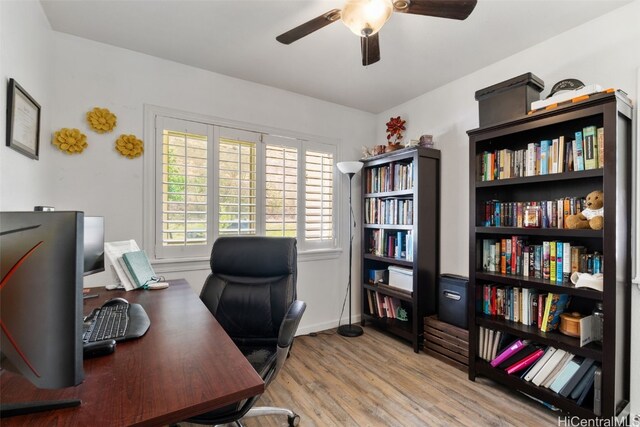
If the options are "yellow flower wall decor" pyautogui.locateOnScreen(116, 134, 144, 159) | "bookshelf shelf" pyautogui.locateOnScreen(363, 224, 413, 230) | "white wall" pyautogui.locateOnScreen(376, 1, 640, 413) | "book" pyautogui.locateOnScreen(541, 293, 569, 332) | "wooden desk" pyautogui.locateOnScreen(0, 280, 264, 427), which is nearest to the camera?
"wooden desk" pyautogui.locateOnScreen(0, 280, 264, 427)

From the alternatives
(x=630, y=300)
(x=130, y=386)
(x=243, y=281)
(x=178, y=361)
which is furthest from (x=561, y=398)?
(x=130, y=386)

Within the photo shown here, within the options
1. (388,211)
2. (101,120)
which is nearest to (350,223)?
(388,211)

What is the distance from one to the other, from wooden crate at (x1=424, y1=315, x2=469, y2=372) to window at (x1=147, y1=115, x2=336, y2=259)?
4.06ft

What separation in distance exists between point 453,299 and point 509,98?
1533 millimetres

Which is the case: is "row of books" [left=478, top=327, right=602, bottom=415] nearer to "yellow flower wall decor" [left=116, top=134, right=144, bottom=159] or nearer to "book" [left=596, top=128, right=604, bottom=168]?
"book" [left=596, top=128, right=604, bottom=168]

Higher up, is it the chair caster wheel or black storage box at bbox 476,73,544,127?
black storage box at bbox 476,73,544,127

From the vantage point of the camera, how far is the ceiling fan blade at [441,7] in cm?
134

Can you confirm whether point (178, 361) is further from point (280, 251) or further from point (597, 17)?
point (597, 17)

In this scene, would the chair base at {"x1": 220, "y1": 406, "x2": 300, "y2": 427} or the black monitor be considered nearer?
the black monitor

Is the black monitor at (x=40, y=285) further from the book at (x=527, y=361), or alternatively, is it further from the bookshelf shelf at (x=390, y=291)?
the bookshelf shelf at (x=390, y=291)

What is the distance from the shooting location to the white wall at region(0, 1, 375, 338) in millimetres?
1682

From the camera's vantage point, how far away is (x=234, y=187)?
8.96 ft

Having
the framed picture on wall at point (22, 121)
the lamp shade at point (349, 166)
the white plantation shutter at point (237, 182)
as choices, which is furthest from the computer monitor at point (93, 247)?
the lamp shade at point (349, 166)

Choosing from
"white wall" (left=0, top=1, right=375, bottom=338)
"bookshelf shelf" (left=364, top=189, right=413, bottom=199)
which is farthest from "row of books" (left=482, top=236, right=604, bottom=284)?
"white wall" (left=0, top=1, right=375, bottom=338)
